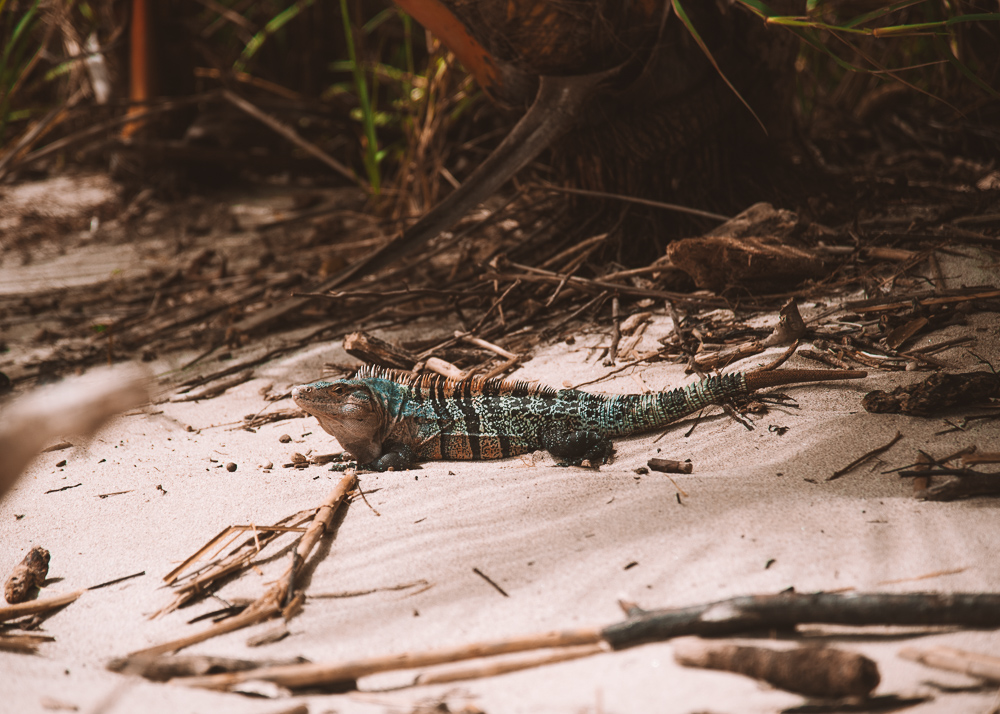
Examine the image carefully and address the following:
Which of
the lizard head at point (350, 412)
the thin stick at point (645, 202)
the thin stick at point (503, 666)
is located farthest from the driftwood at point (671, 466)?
the thin stick at point (645, 202)

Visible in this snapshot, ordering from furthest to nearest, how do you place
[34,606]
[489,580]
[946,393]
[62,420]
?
[946,393], [34,606], [489,580], [62,420]

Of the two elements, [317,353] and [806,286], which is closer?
[806,286]

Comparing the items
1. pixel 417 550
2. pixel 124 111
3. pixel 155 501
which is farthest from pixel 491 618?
pixel 124 111

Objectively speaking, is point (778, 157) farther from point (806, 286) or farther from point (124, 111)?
point (124, 111)

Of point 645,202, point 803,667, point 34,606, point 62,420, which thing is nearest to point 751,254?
point 645,202

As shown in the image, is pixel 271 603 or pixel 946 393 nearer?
pixel 271 603

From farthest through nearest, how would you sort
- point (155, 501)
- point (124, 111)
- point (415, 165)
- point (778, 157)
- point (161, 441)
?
point (124, 111), point (415, 165), point (778, 157), point (161, 441), point (155, 501)

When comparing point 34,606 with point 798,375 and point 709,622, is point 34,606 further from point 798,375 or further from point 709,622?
point 798,375
